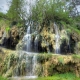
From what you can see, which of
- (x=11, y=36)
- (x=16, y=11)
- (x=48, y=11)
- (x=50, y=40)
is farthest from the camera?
(x=16, y=11)

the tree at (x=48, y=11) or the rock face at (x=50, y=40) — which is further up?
the tree at (x=48, y=11)

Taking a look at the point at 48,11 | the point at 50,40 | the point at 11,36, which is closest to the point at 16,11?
the point at 11,36

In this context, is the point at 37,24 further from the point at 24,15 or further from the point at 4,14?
the point at 4,14

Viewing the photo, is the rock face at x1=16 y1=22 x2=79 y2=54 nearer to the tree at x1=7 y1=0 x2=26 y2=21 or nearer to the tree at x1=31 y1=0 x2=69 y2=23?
the tree at x1=31 y1=0 x2=69 y2=23

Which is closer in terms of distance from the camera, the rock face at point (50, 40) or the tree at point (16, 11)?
the rock face at point (50, 40)

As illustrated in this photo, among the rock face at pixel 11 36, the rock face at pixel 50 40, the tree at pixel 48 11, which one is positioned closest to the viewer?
the rock face at pixel 50 40

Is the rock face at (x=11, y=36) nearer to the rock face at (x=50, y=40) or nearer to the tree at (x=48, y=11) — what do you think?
the rock face at (x=50, y=40)

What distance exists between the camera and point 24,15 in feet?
77.4

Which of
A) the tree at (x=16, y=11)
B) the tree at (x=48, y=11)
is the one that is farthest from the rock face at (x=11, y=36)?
the tree at (x=48, y=11)

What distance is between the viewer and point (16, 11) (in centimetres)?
2348

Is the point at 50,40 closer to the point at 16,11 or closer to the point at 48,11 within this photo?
the point at 48,11

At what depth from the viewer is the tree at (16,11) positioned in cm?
2341

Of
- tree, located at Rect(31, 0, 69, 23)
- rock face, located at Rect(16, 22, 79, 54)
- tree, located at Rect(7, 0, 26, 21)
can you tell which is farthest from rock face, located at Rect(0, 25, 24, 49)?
tree, located at Rect(31, 0, 69, 23)

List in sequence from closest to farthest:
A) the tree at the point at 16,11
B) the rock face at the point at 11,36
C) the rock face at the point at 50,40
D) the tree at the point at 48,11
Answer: the rock face at the point at 50,40
the rock face at the point at 11,36
the tree at the point at 48,11
the tree at the point at 16,11
